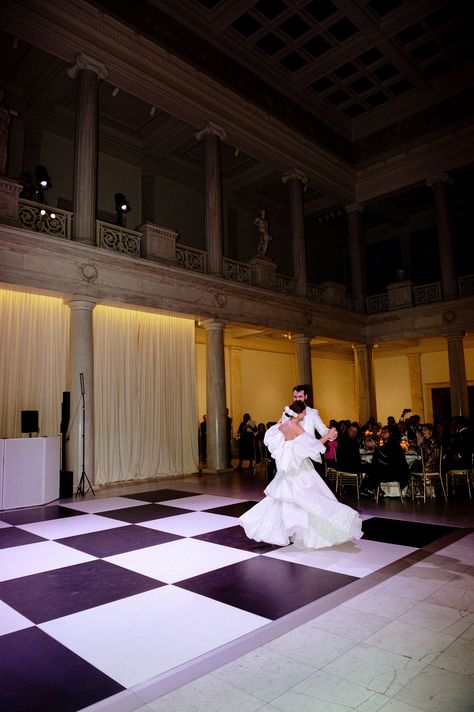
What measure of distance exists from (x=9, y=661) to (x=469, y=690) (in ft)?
7.51

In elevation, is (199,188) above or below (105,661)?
above

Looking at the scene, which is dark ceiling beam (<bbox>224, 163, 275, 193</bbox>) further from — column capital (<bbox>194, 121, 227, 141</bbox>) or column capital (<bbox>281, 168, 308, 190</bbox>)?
column capital (<bbox>194, 121, 227, 141</bbox>)

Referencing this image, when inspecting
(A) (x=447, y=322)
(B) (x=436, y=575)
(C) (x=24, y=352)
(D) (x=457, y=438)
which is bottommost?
(B) (x=436, y=575)

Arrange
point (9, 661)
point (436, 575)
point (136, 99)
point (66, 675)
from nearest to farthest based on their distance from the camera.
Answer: point (66, 675) < point (9, 661) < point (436, 575) < point (136, 99)

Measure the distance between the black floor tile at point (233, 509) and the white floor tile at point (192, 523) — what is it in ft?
0.52

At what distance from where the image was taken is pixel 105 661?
251cm

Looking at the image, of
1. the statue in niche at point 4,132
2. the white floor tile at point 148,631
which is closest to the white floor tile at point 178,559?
the white floor tile at point 148,631

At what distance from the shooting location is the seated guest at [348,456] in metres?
7.59

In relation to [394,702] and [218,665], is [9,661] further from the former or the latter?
[394,702]

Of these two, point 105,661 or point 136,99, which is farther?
point 136,99

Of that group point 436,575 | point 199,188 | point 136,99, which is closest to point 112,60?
point 136,99

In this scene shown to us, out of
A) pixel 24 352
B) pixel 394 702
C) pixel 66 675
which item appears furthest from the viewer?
pixel 24 352

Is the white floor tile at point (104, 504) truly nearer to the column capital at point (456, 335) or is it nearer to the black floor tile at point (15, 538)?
the black floor tile at point (15, 538)

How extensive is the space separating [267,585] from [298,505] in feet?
3.65
